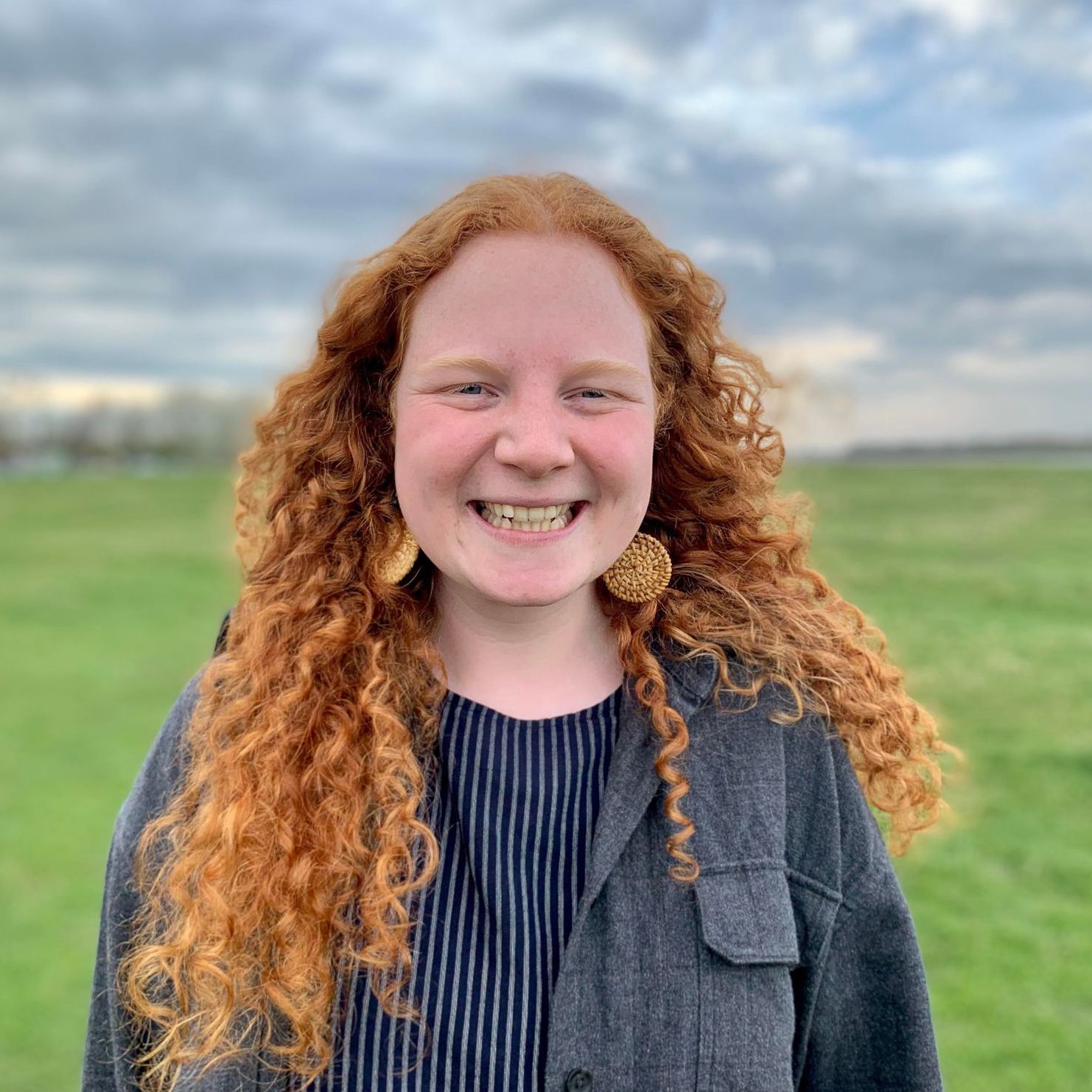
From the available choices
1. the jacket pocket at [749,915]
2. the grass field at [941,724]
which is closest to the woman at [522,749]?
the jacket pocket at [749,915]

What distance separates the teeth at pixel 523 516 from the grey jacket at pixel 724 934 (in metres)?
0.38

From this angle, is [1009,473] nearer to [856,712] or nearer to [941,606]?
[941,606]

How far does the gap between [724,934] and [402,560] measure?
0.83 m

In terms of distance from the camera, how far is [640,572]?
184 centimetres

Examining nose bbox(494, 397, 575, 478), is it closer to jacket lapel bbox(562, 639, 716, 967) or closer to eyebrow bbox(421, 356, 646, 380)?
eyebrow bbox(421, 356, 646, 380)

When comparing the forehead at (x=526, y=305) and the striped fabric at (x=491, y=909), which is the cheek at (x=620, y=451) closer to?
the forehead at (x=526, y=305)

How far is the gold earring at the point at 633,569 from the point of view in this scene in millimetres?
1845

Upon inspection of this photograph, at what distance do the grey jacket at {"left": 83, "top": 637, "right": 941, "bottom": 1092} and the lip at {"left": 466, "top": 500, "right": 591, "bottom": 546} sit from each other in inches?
14.1

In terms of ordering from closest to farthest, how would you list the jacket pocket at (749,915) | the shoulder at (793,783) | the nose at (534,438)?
the nose at (534,438), the jacket pocket at (749,915), the shoulder at (793,783)

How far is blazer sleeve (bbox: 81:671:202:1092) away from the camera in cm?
185

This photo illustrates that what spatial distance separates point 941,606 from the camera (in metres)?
11.4

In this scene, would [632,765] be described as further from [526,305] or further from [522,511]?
[526,305]

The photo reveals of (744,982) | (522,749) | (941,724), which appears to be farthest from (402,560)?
(941,724)

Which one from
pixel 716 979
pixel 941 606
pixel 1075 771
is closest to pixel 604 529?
pixel 716 979
